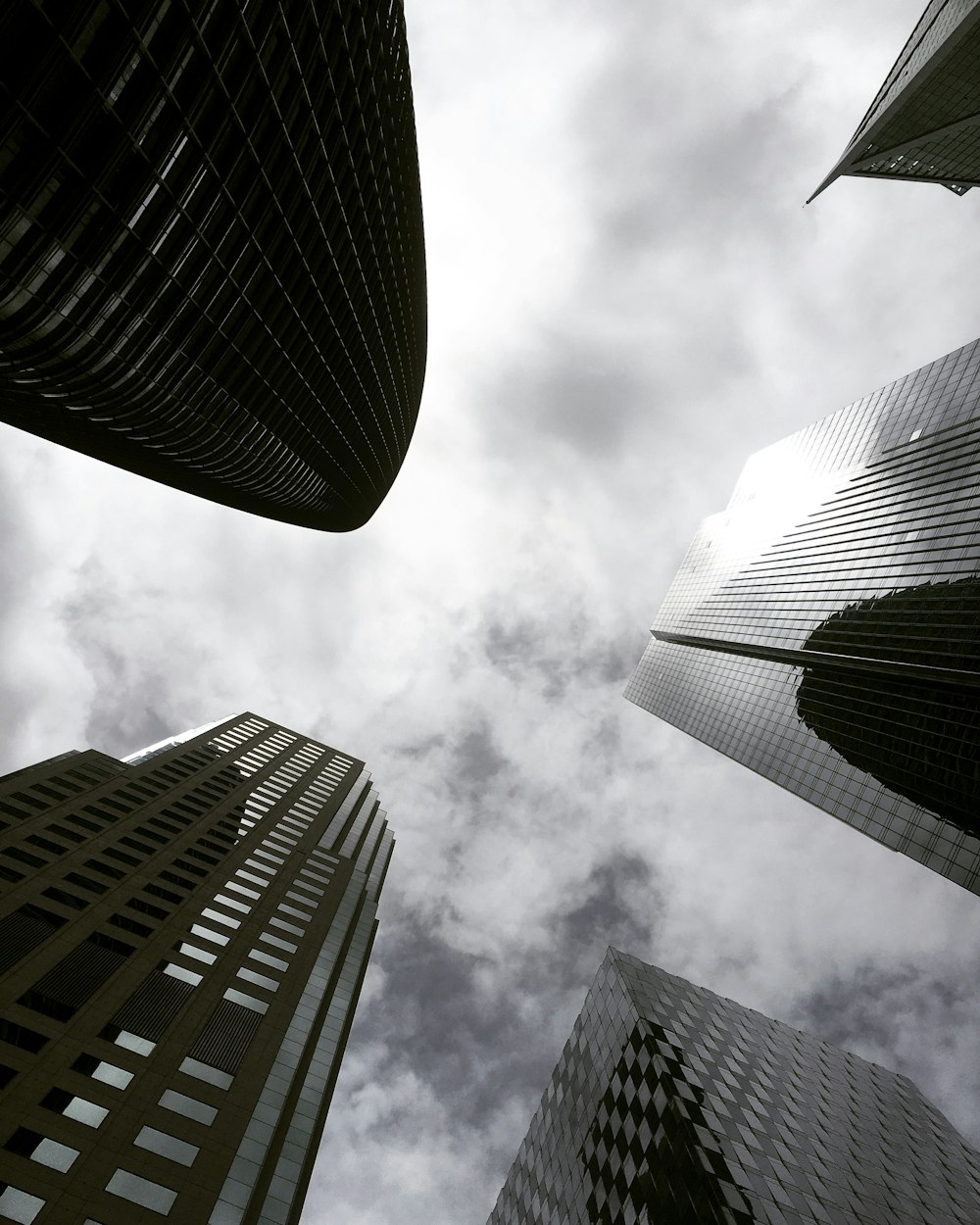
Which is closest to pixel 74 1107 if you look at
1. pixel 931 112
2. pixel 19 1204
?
pixel 19 1204

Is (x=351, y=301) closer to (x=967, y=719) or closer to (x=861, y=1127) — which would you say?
(x=967, y=719)

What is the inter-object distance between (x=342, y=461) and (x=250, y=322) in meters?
37.9

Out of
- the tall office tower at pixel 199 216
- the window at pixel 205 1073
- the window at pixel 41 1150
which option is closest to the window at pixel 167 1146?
the window at pixel 41 1150

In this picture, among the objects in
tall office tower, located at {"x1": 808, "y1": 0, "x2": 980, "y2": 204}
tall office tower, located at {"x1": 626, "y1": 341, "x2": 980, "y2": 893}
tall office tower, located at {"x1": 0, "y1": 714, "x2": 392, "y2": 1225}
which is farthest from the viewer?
tall office tower, located at {"x1": 808, "y1": 0, "x2": 980, "y2": 204}

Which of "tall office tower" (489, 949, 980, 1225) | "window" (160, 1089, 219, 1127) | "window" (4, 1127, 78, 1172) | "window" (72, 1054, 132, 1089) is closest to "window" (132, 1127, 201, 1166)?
"window" (160, 1089, 219, 1127)

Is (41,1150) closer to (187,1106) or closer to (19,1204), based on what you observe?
(19,1204)

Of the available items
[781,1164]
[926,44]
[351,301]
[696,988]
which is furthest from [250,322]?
[926,44]

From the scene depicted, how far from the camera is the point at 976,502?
82000 mm

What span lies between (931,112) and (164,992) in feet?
409

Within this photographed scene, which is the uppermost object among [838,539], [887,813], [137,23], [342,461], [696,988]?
[838,539]

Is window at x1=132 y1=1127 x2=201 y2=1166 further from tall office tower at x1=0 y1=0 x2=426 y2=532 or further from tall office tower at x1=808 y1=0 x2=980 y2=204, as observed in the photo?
tall office tower at x1=808 y1=0 x2=980 y2=204

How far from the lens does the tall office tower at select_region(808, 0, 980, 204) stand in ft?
263

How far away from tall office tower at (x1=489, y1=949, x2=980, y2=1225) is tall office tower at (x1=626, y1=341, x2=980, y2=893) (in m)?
24.7

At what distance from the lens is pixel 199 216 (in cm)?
3594
